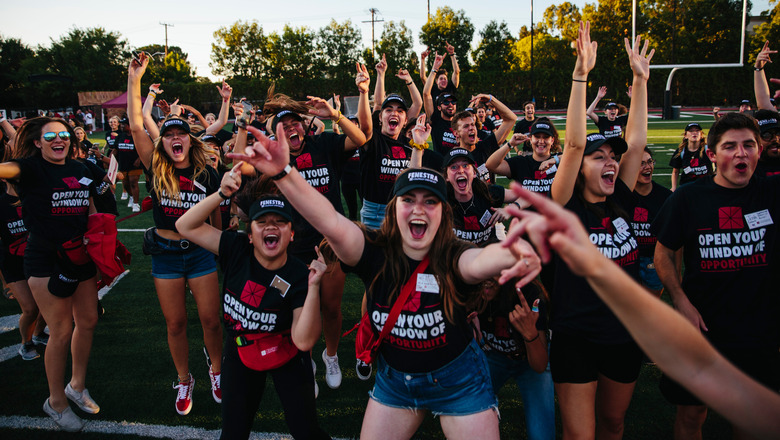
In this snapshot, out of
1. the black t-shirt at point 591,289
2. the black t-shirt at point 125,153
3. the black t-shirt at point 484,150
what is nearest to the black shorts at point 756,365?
the black t-shirt at point 591,289

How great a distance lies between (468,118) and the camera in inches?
243

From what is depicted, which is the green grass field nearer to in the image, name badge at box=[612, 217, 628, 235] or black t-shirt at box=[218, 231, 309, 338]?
black t-shirt at box=[218, 231, 309, 338]

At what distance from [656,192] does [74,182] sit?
5.99m

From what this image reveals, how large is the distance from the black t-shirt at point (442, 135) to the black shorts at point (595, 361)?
5485 millimetres

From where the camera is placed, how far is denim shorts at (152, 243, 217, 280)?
4129 mm

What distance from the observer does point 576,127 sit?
117 inches

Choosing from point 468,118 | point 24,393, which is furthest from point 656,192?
point 24,393

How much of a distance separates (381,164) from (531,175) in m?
2.03

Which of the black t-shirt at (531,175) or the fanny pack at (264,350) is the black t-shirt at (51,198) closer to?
the fanny pack at (264,350)

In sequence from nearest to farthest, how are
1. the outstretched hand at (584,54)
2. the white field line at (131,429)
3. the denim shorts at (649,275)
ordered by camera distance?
the outstretched hand at (584,54) → the white field line at (131,429) → the denim shorts at (649,275)

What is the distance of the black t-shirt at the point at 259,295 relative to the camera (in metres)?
3.25

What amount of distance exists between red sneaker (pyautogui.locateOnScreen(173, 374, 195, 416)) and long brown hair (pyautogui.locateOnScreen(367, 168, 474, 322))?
2474 millimetres

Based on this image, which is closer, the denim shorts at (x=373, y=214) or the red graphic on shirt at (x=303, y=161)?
the red graphic on shirt at (x=303, y=161)

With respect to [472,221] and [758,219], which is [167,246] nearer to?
[472,221]
